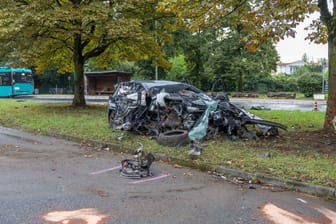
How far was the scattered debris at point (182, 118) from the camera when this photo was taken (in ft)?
28.4

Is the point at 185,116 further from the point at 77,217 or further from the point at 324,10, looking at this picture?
the point at 77,217

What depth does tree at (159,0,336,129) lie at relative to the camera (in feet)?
27.4

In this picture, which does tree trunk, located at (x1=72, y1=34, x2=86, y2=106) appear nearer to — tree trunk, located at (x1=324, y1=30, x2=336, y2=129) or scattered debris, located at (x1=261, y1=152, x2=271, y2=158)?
tree trunk, located at (x1=324, y1=30, x2=336, y2=129)

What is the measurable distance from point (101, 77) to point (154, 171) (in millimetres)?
32805

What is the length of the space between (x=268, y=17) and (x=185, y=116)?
337 centimetres

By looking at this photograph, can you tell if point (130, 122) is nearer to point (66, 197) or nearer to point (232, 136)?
point (232, 136)

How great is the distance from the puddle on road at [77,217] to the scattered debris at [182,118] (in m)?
3.87

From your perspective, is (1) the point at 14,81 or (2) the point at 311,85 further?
(1) the point at 14,81

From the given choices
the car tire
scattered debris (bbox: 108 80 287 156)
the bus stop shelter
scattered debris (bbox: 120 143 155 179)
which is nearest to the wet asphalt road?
scattered debris (bbox: 120 143 155 179)

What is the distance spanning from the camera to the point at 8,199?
4.62 meters

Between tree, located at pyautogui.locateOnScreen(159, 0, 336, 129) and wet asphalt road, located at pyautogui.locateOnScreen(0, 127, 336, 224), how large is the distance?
15.0 ft

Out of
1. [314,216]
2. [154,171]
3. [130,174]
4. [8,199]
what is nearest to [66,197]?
[8,199]

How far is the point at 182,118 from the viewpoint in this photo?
356 inches

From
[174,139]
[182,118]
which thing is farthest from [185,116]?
[174,139]
